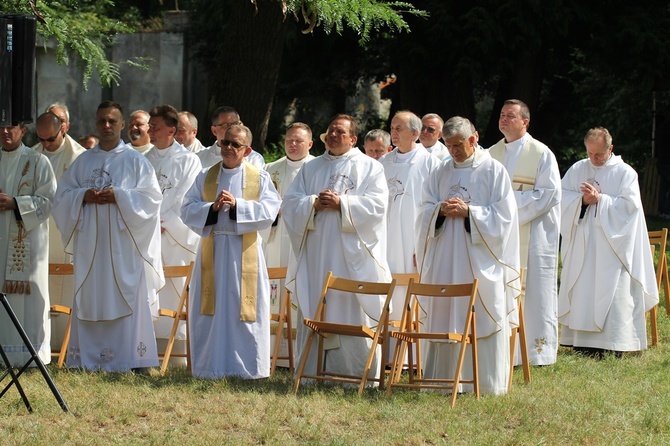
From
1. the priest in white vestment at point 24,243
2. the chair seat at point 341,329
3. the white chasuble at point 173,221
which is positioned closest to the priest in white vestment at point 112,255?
the priest in white vestment at point 24,243

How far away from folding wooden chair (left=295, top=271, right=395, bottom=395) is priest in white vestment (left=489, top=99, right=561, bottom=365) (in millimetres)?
2015

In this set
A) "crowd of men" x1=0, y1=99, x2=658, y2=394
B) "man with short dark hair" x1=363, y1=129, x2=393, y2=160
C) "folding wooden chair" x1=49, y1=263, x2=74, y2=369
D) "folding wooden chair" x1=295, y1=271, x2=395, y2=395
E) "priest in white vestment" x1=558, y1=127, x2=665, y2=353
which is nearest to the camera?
"folding wooden chair" x1=295, y1=271, x2=395, y2=395

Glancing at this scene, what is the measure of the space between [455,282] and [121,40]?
19748 millimetres

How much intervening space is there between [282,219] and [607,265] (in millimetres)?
3081

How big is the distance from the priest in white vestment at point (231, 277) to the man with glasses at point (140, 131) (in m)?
1.64

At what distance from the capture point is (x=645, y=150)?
24.5 metres

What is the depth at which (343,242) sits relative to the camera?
30.6ft

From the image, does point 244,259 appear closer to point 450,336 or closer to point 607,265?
point 450,336

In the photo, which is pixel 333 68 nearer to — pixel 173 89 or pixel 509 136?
pixel 173 89

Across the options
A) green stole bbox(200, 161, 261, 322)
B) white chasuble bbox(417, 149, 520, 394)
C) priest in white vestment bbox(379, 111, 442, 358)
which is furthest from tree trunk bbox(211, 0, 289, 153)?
white chasuble bbox(417, 149, 520, 394)

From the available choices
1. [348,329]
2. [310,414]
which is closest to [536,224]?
[348,329]

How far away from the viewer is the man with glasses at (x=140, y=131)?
10837 millimetres

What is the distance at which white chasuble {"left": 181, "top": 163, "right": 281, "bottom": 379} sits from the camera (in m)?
9.28

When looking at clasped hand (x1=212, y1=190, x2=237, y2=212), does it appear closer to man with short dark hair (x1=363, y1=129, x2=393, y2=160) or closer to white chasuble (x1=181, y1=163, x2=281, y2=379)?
white chasuble (x1=181, y1=163, x2=281, y2=379)
